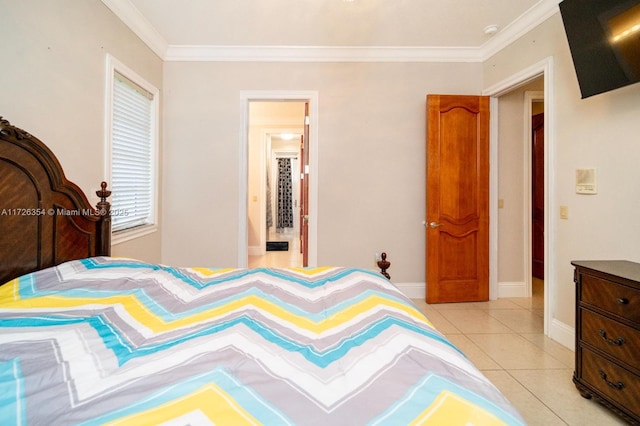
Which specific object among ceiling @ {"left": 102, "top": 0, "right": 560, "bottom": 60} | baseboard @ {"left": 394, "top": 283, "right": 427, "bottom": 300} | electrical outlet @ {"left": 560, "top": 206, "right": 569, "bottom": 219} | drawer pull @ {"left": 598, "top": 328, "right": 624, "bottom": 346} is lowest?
baseboard @ {"left": 394, "top": 283, "right": 427, "bottom": 300}

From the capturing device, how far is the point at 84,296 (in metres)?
1.35

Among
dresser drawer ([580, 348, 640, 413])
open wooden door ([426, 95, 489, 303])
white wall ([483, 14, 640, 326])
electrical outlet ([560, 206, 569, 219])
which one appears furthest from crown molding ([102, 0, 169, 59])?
dresser drawer ([580, 348, 640, 413])

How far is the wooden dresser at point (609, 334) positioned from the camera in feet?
5.25

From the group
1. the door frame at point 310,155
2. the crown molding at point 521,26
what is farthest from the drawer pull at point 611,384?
the crown molding at point 521,26

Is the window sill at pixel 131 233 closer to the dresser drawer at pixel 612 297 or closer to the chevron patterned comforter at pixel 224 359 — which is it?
the chevron patterned comforter at pixel 224 359

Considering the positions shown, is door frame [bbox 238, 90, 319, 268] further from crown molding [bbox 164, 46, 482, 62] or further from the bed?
the bed

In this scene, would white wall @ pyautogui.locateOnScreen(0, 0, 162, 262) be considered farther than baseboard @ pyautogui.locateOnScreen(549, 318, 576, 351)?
No

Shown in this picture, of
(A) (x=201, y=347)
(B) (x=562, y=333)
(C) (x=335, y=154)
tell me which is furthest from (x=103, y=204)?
(B) (x=562, y=333)

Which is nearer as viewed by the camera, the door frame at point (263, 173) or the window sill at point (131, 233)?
the window sill at point (131, 233)

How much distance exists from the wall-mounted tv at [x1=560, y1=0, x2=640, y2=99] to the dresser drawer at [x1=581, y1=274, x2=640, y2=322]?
1.17 meters

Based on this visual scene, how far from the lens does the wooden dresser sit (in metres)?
1.60

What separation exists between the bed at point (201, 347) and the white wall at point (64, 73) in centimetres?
36

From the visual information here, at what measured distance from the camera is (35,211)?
1.66 metres

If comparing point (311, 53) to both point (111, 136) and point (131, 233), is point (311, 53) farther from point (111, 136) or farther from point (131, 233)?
point (131, 233)
